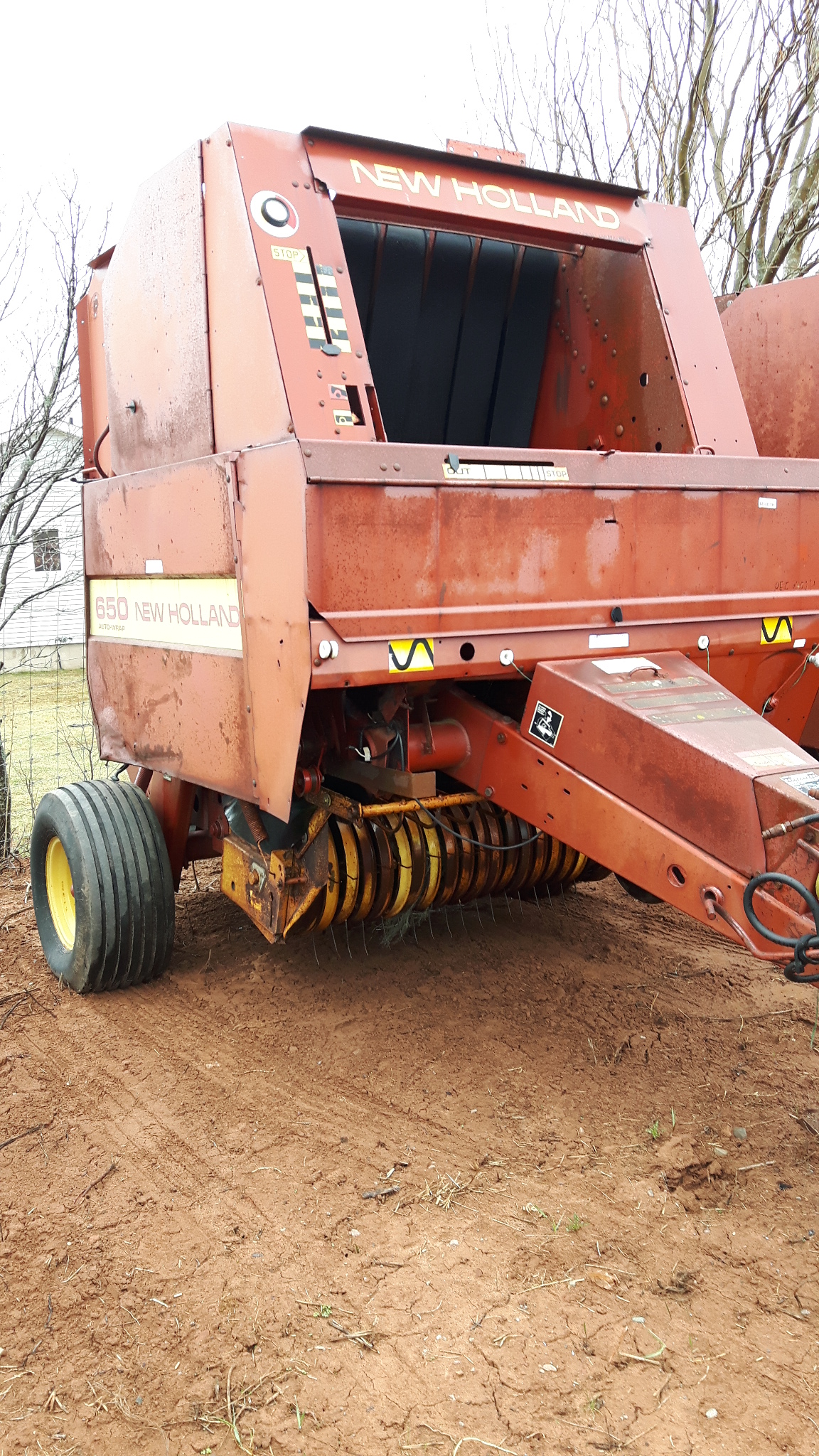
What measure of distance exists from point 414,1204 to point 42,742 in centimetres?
875

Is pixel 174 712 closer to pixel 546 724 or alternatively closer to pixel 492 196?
pixel 546 724

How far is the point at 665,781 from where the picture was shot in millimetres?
2857

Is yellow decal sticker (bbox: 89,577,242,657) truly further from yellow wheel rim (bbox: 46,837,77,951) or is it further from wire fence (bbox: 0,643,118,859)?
wire fence (bbox: 0,643,118,859)

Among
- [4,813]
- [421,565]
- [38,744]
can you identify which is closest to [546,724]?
[421,565]

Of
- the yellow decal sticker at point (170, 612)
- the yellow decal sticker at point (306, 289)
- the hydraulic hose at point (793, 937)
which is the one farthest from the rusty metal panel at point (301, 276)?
the hydraulic hose at point (793, 937)

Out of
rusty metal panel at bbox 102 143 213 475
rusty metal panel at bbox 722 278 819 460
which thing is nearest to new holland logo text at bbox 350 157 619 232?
rusty metal panel at bbox 102 143 213 475

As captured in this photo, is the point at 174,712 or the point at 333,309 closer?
the point at 333,309

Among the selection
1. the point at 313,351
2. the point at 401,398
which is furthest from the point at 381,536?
the point at 401,398

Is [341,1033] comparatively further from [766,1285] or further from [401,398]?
[401,398]

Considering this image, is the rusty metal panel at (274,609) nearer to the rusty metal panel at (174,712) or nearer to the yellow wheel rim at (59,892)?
the rusty metal panel at (174,712)

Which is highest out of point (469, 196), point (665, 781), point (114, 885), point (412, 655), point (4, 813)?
point (469, 196)

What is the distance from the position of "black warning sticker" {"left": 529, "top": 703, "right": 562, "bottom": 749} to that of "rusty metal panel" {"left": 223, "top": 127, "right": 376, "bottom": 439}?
0.90m

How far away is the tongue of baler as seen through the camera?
102 inches

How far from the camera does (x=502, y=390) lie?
175 inches
